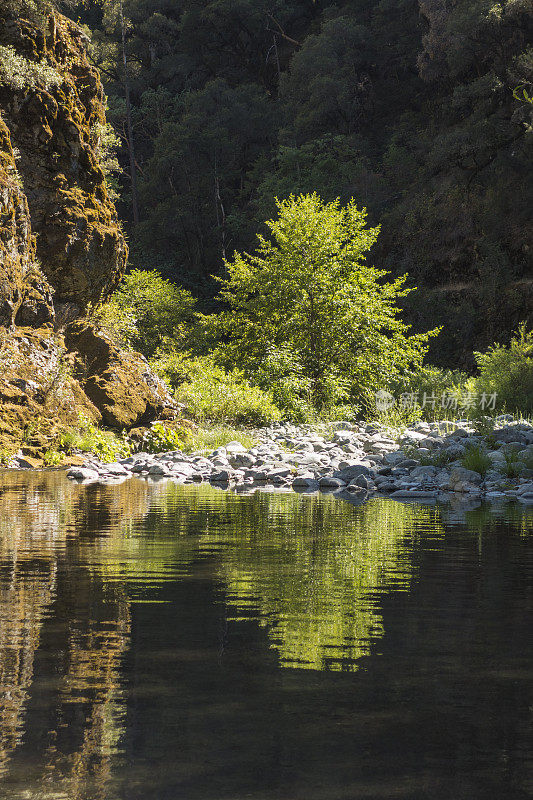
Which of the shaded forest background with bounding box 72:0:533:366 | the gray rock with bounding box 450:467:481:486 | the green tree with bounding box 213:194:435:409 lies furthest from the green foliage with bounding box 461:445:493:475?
the shaded forest background with bounding box 72:0:533:366

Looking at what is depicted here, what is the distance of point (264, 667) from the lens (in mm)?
2850

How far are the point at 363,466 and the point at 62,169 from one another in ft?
28.3

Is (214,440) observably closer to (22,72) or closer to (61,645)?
(22,72)

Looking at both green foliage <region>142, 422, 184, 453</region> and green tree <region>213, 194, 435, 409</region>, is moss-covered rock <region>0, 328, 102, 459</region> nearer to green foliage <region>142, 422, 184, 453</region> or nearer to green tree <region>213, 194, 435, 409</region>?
green foliage <region>142, 422, 184, 453</region>

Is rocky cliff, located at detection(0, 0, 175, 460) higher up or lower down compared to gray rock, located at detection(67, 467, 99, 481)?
higher up

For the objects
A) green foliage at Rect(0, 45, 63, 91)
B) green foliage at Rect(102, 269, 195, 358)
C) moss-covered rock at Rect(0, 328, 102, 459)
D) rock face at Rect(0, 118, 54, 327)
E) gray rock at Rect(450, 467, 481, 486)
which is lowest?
gray rock at Rect(450, 467, 481, 486)

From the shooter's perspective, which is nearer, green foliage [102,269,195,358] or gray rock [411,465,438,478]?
gray rock [411,465,438,478]

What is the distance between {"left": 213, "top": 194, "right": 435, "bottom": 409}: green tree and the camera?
21.3 meters

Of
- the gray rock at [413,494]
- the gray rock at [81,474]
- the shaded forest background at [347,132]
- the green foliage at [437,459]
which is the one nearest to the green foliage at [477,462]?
the green foliage at [437,459]

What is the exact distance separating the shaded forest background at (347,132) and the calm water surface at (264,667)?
26648mm

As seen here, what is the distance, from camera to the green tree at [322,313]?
69.9 ft

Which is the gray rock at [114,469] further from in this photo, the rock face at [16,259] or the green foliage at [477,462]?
→ the green foliage at [477,462]

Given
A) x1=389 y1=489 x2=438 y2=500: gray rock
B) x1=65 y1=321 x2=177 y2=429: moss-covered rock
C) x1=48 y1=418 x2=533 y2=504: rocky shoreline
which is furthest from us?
x1=65 y1=321 x2=177 y2=429: moss-covered rock

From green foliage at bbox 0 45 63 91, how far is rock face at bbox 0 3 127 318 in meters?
0.18
